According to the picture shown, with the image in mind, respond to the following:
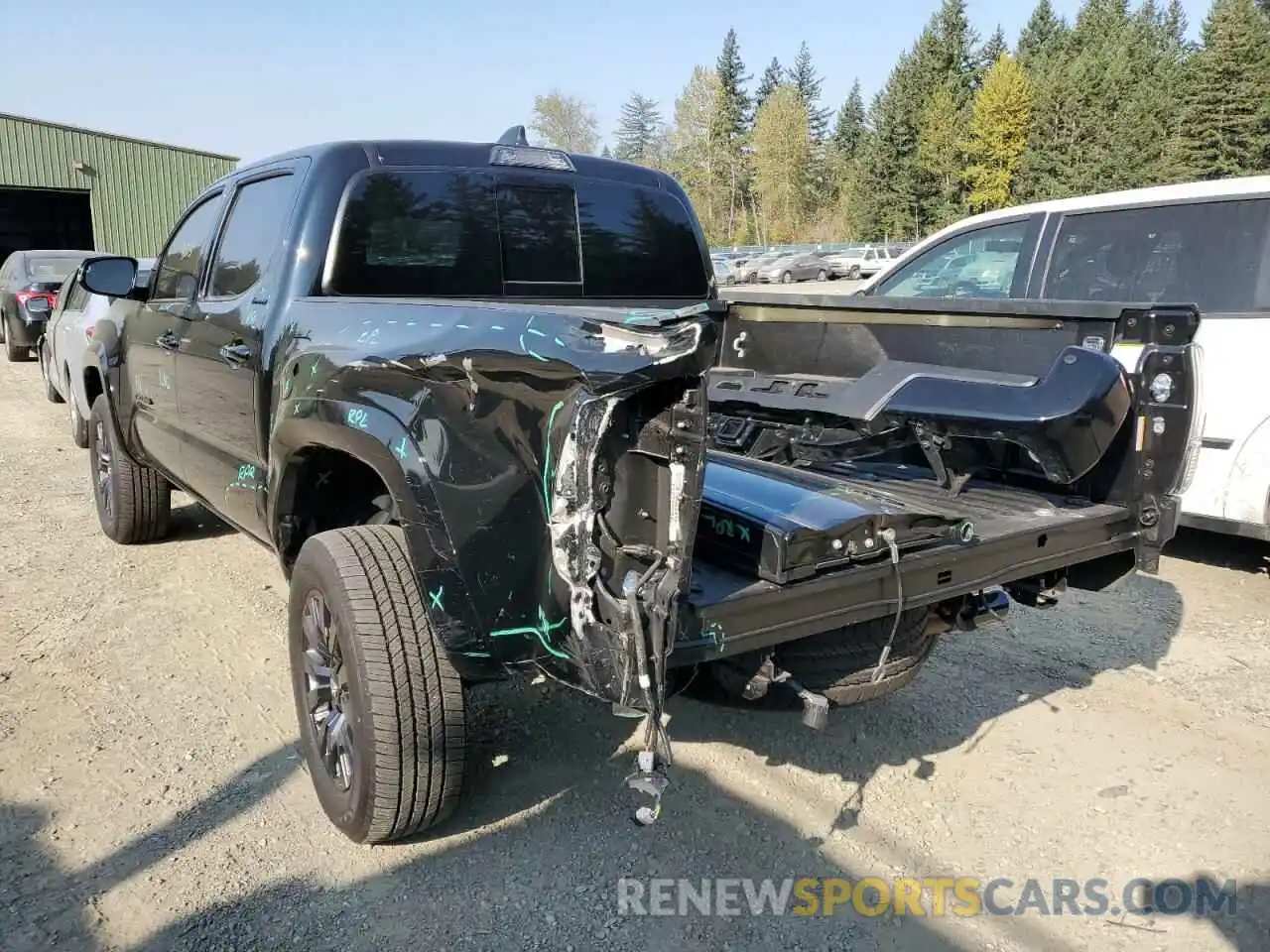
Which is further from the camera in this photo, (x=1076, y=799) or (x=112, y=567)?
(x=112, y=567)

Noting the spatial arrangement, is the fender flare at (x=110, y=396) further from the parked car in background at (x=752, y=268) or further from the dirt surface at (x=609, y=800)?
the parked car in background at (x=752, y=268)

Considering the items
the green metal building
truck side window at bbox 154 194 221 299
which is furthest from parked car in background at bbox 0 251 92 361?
the green metal building

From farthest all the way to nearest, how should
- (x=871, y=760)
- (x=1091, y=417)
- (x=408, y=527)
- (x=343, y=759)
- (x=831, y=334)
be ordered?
(x=831, y=334) < (x=871, y=760) < (x=1091, y=417) < (x=343, y=759) < (x=408, y=527)

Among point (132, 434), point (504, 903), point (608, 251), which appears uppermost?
point (608, 251)

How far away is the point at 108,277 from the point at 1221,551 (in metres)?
6.28

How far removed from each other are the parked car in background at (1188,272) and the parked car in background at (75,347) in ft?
17.1

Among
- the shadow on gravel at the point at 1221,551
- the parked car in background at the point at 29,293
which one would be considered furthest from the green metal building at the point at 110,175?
the shadow on gravel at the point at 1221,551

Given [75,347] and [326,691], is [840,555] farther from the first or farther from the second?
[75,347]

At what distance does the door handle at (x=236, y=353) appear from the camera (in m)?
3.25

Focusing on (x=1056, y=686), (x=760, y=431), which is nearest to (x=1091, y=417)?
(x=760, y=431)

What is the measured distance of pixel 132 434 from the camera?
4898 mm

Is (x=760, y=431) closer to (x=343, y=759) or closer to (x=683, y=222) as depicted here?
(x=683, y=222)

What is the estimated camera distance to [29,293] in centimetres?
1358

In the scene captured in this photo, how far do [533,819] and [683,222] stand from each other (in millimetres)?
2577
